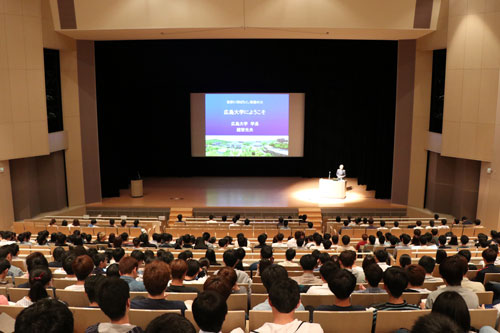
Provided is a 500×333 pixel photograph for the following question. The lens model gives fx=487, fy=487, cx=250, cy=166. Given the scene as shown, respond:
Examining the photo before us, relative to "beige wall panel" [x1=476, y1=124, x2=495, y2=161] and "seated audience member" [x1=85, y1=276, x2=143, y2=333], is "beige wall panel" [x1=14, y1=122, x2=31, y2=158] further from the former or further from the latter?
"beige wall panel" [x1=476, y1=124, x2=495, y2=161]

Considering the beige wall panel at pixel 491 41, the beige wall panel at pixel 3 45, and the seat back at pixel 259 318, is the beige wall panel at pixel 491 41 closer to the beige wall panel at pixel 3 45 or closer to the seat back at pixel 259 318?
the seat back at pixel 259 318

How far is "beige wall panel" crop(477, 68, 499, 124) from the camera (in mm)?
12562

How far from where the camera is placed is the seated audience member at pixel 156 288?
3715mm

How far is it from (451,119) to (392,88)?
11.7 feet

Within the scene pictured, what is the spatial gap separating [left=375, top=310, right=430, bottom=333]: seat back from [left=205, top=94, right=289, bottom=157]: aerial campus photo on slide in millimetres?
15667

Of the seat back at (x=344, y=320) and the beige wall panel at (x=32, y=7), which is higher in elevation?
the beige wall panel at (x=32, y=7)

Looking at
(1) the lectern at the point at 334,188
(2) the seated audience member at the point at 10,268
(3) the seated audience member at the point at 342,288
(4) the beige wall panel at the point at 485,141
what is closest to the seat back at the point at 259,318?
(3) the seated audience member at the point at 342,288

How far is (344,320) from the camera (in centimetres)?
370

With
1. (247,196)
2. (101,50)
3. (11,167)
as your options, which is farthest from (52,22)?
(247,196)

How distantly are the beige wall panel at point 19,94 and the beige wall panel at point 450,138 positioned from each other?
38.9ft

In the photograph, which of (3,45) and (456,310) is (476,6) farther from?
(3,45)

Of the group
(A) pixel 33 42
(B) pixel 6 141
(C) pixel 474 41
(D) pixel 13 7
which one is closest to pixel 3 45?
(A) pixel 33 42

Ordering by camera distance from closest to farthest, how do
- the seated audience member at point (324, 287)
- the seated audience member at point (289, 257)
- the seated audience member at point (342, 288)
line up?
the seated audience member at point (342, 288) → the seated audience member at point (324, 287) → the seated audience member at point (289, 257)

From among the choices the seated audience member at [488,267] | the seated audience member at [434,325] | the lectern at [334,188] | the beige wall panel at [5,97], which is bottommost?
the lectern at [334,188]
